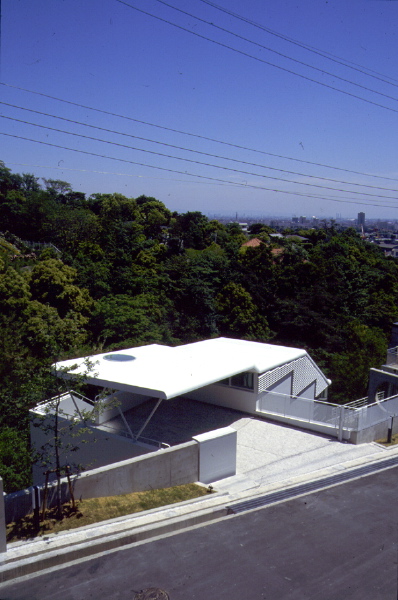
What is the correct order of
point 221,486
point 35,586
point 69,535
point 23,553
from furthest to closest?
point 221,486, point 69,535, point 23,553, point 35,586

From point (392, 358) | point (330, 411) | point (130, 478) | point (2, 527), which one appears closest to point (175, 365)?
point (330, 411)

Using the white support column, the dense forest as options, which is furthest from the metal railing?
the white support column

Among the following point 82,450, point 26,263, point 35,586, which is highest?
point 26,263

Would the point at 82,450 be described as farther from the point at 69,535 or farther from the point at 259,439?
the point at 69,535

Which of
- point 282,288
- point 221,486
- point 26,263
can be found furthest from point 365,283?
point 221,486

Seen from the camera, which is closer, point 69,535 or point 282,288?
point 69,535

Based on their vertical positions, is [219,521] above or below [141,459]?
below

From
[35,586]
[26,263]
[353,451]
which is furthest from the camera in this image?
[26,263]

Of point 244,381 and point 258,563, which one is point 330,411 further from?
point 258,563
